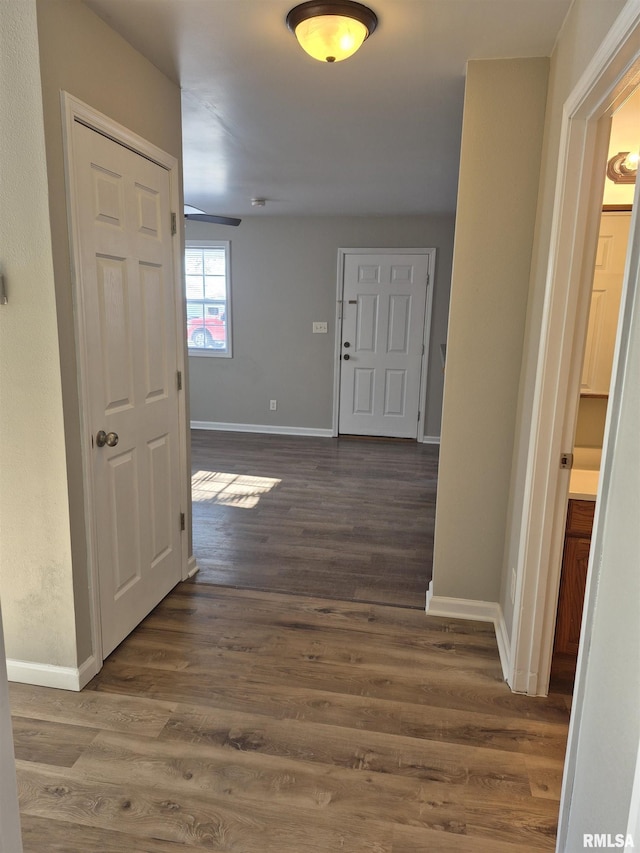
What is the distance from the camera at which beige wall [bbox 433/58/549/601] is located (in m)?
2.24

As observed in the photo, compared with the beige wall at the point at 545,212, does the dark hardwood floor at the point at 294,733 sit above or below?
below

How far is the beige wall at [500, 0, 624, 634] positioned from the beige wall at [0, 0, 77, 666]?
1.66m

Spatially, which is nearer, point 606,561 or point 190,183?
point 606,561

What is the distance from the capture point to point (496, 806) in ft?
5.40

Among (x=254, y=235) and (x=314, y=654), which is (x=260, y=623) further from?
(x=254, y=235)

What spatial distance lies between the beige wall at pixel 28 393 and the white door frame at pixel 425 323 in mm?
4484

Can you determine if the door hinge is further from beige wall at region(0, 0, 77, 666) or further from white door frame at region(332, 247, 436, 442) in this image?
white door frame at region(332, 247, 436, 442)

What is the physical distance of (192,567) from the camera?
3043 mm

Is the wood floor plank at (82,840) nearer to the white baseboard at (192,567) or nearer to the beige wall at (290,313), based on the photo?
the white baseboard at (192,567)

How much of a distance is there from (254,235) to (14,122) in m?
4.57

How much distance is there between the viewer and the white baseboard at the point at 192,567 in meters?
3.00

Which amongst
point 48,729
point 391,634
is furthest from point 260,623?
point 48,729

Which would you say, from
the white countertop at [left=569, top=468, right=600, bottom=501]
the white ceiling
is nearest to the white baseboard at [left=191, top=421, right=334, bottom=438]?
the white ceiling

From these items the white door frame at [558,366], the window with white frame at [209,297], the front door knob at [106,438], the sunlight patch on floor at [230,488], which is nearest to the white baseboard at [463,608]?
the white door frame at [558,366]
